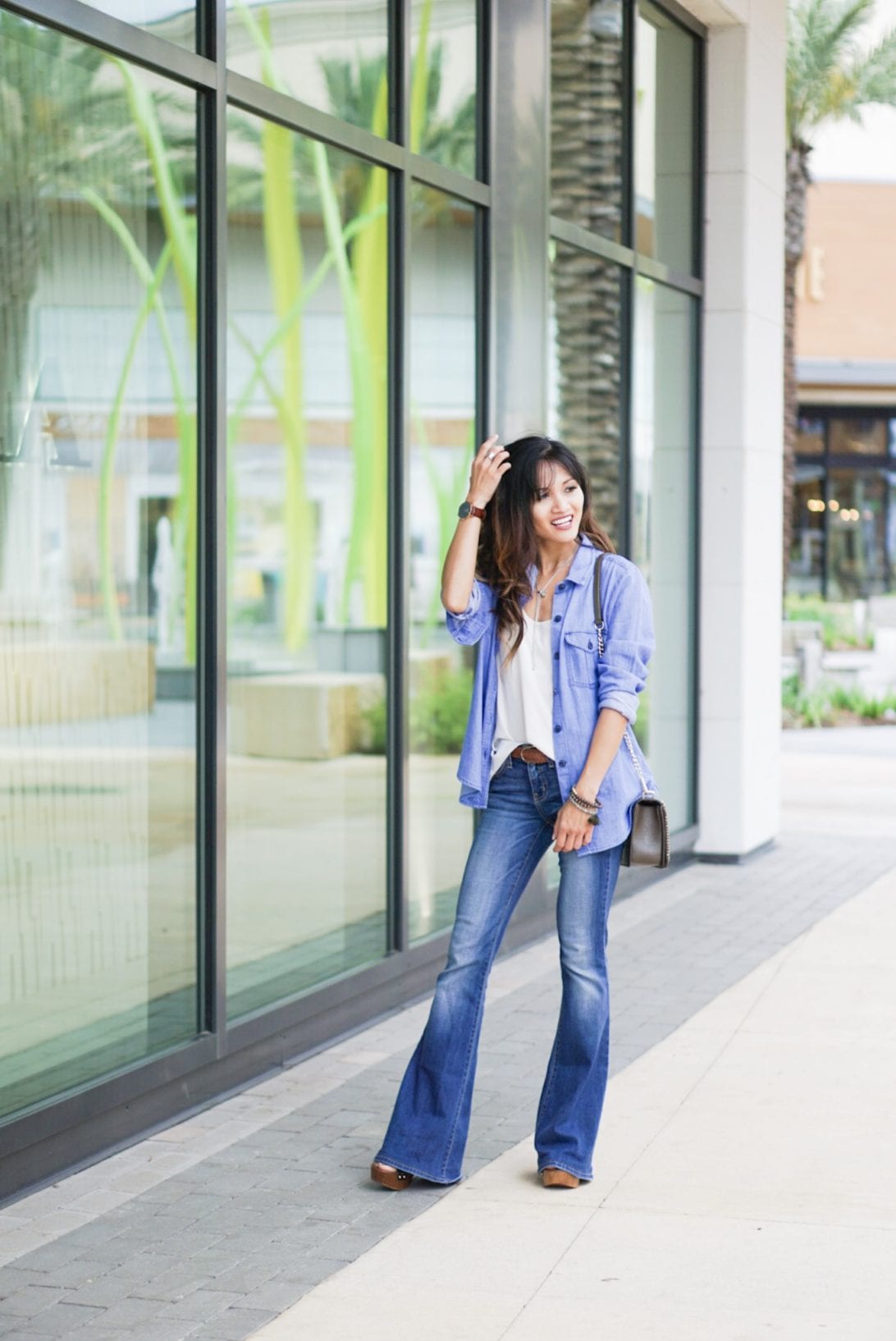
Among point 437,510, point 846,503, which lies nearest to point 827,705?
point 437,510

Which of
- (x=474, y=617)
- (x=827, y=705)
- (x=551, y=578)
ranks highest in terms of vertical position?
(x=551, y=578)

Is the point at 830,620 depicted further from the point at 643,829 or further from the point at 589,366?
the point at 643,829

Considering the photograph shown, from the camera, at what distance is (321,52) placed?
6727 mm

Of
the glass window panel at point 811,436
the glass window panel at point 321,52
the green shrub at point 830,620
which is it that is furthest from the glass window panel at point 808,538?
the glass window panel at point 321,52

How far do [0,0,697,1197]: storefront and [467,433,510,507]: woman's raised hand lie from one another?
1.16 meters

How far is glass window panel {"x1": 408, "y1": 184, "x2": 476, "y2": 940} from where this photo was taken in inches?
298

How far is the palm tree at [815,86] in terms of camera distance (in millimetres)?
25125

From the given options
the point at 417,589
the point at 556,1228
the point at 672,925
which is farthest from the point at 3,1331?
the point at 672,925

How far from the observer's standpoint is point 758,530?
37.3 feet

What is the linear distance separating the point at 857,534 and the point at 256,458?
113ft

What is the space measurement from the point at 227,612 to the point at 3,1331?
103 inches

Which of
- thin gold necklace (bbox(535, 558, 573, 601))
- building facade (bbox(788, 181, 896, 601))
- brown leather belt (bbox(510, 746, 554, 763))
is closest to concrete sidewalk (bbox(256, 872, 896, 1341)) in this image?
brown leather belt (bbox(510, 746, 554, 763))

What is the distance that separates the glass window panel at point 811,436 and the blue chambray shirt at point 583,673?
35.4 m

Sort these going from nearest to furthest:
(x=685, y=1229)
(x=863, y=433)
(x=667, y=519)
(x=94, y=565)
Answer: (x=685, y=1229) → (x=94, y=565) → (x=667, y=519) → (x=863, y=433)
